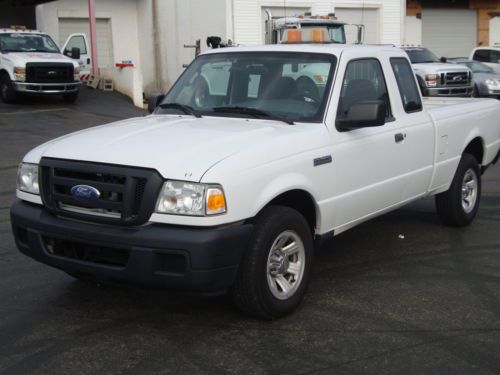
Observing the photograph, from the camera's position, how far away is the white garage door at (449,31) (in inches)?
1296

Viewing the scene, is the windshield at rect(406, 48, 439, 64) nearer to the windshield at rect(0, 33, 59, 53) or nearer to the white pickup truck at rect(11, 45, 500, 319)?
the windshield at rect(0, 33, 59, 53)

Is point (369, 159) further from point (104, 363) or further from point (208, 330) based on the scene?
point (104, 363)

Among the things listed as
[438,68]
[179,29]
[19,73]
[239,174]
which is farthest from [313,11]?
[239,174]

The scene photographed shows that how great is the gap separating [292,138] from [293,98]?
2.24ft

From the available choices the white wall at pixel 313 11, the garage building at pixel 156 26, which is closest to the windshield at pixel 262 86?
the garage building at pixel 156 26

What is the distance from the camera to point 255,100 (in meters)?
5.32

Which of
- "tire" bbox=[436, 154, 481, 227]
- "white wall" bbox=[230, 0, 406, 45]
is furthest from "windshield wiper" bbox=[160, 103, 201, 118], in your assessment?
"white wall" bbox=[230, 0, 406, 45]

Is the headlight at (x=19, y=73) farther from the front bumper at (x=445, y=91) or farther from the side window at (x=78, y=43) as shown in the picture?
the front bumper at (x=445, y=91)

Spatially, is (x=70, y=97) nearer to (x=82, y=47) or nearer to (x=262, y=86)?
(x=82, y=47)

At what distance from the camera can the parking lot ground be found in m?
3.96

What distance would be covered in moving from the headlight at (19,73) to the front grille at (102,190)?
14537mm

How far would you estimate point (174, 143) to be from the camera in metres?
4.41

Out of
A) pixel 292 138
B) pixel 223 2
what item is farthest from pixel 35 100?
pixel 292 138

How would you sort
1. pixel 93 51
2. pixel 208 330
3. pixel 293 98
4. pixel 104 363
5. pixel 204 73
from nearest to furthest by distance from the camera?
pixel 104 363
pixel 208 330
pixel 293 98
pixel 204 73
pixel 93 51
